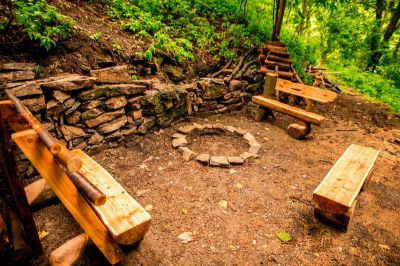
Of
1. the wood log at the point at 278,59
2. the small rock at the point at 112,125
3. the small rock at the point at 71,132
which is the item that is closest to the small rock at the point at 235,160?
the small rock at the point at 112,125

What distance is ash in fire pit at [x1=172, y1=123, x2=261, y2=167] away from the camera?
4605 millimetres

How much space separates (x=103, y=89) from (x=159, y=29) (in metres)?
2.86

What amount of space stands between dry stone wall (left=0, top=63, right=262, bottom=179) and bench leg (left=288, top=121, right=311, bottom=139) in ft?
6.67

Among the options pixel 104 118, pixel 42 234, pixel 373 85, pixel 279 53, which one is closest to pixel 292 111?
pixel 279 53

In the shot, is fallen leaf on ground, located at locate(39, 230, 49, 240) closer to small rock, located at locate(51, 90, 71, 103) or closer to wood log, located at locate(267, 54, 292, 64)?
small rock, located at locate(51, 90, 71, 103)

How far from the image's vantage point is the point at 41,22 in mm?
4293

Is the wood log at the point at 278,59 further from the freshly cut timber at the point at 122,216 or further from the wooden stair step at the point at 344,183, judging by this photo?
the freshly cut timber at the point at 122,216

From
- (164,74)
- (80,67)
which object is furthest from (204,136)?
(80,67)

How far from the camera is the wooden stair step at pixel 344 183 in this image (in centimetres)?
300

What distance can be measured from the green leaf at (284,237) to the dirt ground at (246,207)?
0.18ft

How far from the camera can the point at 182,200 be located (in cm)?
370

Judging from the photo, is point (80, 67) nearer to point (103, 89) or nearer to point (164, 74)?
point (103, 89)

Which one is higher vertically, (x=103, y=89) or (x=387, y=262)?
(x=103, y=89)

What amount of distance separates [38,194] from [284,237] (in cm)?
317
